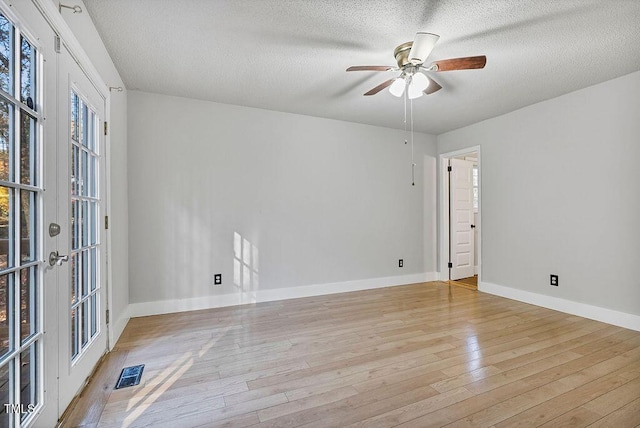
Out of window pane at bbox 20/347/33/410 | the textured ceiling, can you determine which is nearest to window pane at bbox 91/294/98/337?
window pane at bbox 20/347/33/410

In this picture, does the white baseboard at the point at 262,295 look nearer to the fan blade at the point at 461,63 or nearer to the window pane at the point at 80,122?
the window pane at the point at 80,122

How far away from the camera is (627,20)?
203cm

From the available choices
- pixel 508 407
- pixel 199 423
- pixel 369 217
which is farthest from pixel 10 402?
pixel 369 217

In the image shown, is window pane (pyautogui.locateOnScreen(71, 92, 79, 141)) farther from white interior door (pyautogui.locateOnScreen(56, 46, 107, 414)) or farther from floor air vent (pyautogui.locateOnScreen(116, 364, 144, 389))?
floor air vent (pyautogui.locateOnScreen(116, 364, 144, 389))

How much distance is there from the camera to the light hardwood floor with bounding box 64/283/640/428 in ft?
5.38

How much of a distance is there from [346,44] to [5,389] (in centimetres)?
282

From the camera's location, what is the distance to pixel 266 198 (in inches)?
150

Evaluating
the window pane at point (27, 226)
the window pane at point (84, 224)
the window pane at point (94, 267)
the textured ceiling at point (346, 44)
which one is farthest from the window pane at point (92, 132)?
the window pane at point (27, 226)

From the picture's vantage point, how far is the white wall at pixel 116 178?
2201mm

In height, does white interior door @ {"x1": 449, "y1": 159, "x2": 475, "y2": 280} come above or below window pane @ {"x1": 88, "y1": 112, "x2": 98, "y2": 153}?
below

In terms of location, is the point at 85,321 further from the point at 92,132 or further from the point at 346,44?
the point at 346,44

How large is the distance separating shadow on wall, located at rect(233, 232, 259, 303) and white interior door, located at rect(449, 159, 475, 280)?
3.38m

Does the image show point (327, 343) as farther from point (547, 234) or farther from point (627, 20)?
point (627, 20)

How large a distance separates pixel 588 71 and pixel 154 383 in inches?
181
